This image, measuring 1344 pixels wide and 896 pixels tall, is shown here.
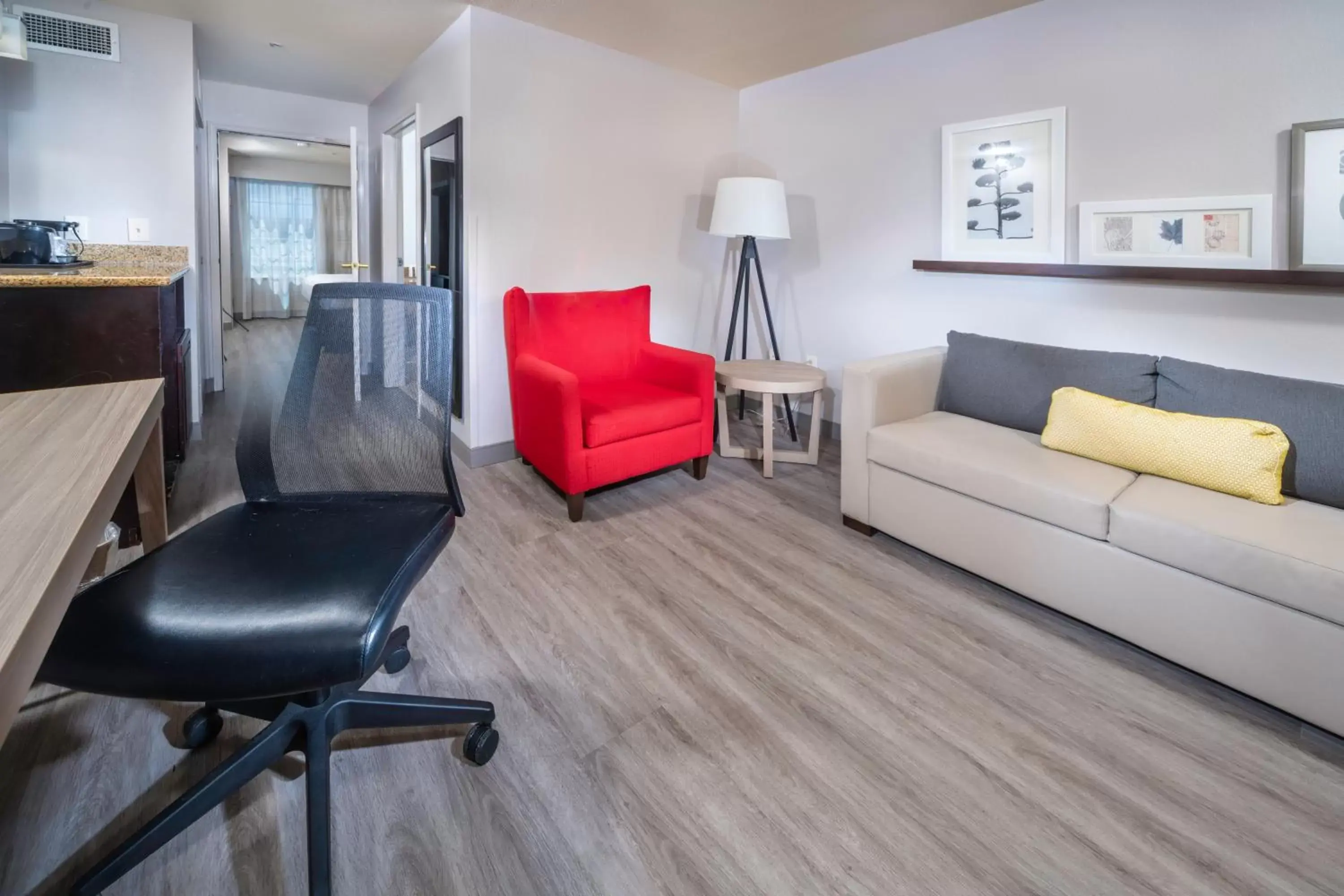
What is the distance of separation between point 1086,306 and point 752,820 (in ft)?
8.42

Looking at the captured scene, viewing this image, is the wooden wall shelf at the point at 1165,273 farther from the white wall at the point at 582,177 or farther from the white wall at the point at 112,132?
the white wall at the point at 112,132

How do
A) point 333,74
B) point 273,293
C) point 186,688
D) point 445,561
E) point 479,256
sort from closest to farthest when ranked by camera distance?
point 186,688 → point 445,561 → point 479,256 → point 333,74 → point 273,293

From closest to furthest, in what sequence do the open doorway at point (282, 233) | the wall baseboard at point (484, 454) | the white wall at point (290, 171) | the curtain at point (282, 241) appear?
1. the wall baseboard at point (484, 454)
2. the open doorway at point (282, 233)
3. the white wall at point (290, 171)
4. the curtain at point (282, 241)

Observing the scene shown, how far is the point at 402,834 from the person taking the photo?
4.20 ft

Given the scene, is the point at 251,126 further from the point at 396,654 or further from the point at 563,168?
the point at 396,654

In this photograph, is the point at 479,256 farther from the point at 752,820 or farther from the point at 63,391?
the point at 752,820

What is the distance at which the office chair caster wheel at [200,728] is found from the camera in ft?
4.76

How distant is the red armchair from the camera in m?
2.74

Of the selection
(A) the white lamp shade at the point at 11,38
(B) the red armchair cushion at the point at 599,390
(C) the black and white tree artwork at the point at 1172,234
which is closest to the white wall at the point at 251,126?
(A) the white lamp shade at the point at 11,38

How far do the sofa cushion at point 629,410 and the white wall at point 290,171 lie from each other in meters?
8.06

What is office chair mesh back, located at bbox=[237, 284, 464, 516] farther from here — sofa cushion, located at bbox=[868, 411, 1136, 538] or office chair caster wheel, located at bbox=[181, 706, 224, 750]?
sofa cushion, located at bbox=[868, 411, 1136, 538]

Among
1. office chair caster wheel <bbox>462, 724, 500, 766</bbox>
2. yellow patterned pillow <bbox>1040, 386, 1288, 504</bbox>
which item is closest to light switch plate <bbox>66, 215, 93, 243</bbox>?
office chair caster wheel <bbox>462, 724, 500, 766</bbox>

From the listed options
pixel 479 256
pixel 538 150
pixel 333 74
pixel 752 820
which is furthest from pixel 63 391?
pixel 333 74

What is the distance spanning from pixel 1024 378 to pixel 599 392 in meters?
A: 1.87
